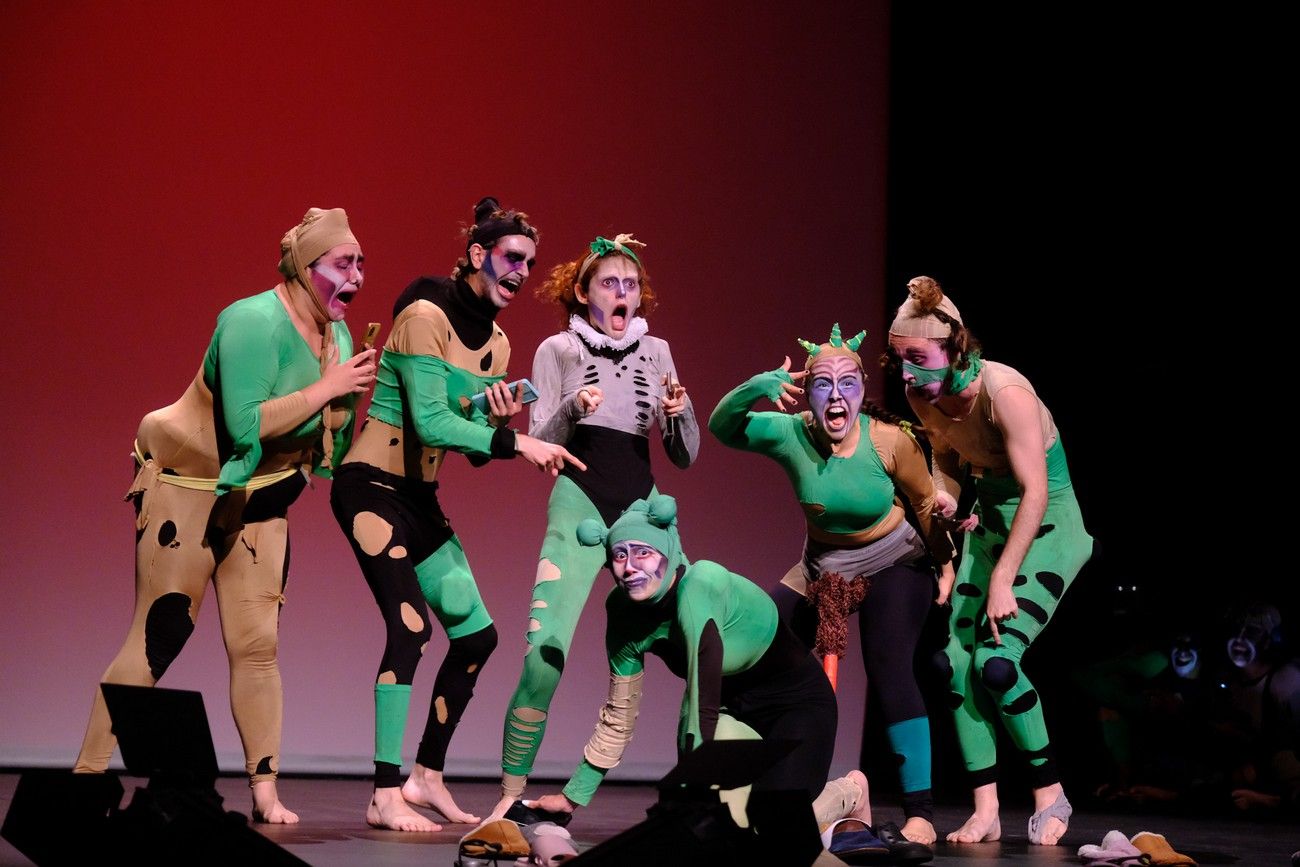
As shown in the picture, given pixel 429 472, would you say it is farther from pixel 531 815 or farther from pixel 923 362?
pixel 923 362

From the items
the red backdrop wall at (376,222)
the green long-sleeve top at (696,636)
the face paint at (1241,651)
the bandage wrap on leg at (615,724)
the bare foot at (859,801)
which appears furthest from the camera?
the face paint at (1241,651)

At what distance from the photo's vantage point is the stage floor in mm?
3473

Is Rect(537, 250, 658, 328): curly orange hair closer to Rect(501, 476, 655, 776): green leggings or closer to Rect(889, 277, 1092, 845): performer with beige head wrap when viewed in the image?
Rect(501, 476, 655, 776): green leggings

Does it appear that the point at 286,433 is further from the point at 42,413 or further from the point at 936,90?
the point at 936,90

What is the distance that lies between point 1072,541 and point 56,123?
4008 millimetres

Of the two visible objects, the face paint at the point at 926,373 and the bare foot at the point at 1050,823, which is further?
the face paint at the point at 926,373

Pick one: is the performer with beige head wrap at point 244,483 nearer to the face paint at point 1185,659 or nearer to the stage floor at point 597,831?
the stage floor at point 597,831

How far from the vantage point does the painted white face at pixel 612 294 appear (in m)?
4.39

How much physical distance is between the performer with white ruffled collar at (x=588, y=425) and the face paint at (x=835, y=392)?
38 centimetres

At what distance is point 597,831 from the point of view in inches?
165

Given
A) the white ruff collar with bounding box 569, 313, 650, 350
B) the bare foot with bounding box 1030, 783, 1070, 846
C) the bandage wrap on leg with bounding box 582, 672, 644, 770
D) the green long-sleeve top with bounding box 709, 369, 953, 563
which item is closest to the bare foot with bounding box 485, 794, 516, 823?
the bandage wrap on leg with bounding box 582, 672, 644, 770

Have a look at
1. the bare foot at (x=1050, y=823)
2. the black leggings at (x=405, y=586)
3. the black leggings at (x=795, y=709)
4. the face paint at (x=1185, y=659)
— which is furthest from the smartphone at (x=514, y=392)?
the face paint at (x=1185, y=659)

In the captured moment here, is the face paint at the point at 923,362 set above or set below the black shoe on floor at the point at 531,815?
above

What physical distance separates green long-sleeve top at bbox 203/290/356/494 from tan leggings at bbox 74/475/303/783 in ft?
0.40
